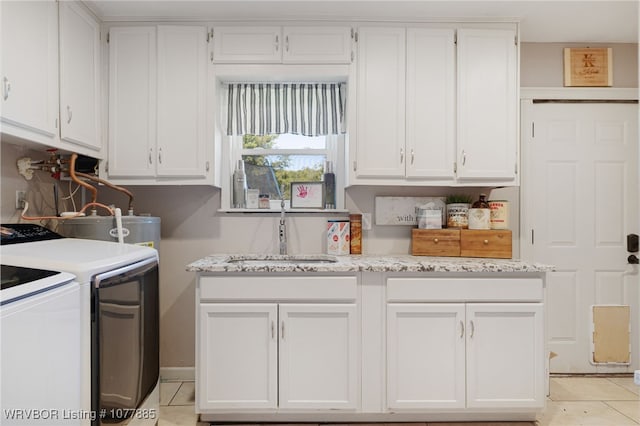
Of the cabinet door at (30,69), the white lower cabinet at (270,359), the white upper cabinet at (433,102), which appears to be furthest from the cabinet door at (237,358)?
the cabinet door at (30,69)

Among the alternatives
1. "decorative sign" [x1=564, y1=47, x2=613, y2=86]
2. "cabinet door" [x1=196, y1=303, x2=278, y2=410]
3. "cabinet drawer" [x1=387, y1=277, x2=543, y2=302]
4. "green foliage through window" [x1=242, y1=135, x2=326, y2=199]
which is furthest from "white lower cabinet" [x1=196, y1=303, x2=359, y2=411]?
"decorative sign" [x1=564, y1=47, x2=613, y2=86]

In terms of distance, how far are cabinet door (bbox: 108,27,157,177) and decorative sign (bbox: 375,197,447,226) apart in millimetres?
1537

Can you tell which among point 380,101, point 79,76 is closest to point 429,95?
point 380,101

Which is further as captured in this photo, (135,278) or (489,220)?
(489,220)

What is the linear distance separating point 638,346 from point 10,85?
13.1ft

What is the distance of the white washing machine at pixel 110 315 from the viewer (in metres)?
1.28

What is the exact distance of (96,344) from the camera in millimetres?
1309

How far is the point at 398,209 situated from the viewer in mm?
2633

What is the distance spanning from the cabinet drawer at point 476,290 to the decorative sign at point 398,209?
68cm

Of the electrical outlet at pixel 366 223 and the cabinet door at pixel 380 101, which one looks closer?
the cabinet door at pixel 380 101

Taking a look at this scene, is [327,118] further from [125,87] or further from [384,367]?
[384,367]

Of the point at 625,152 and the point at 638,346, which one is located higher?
the point at 625,152

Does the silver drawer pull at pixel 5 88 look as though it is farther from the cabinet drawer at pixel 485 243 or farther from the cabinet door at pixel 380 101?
the cabinet drawer at pixel 485 243

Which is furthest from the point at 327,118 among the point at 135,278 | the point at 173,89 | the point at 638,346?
the point at 638,346
